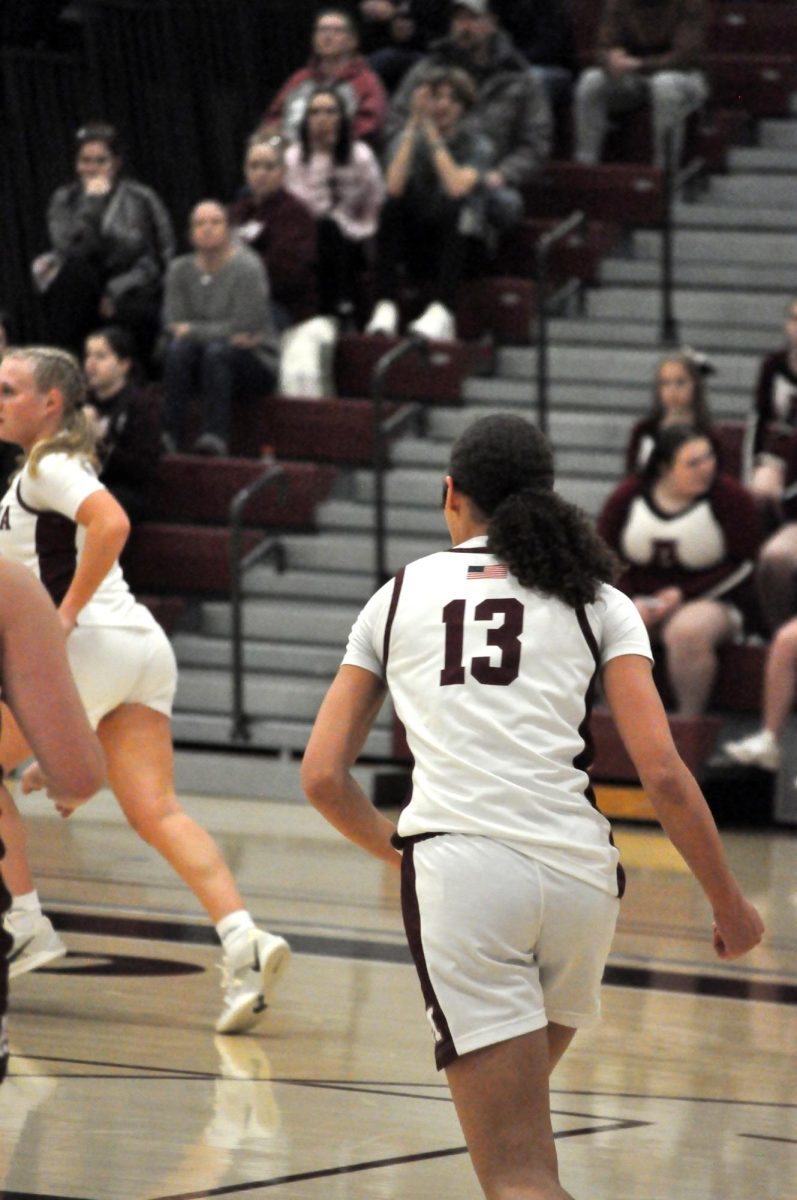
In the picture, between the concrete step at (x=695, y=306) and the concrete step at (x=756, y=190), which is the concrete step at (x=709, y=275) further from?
the concrete step at (x=756, y=190)

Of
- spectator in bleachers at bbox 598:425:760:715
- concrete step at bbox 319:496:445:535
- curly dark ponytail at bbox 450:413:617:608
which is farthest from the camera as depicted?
concrete step at bbox 319:496:445:535

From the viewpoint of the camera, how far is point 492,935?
3.21 m

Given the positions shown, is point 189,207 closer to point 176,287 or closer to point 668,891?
point 176,287

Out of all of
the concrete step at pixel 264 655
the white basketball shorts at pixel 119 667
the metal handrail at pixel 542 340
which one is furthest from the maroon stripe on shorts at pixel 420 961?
the metal handrail at pixel 542 340

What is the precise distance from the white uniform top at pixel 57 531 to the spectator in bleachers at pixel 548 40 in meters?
7.58

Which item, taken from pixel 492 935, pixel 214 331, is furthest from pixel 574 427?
pixel 492 935

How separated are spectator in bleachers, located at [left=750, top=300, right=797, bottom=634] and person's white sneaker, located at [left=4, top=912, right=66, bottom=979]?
14.9ft

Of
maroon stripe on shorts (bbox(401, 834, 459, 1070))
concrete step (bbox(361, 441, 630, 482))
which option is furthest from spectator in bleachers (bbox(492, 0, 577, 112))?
maroon stripe on shorts (bbox(401, 834, 459, 1070))

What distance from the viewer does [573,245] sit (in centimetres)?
1222

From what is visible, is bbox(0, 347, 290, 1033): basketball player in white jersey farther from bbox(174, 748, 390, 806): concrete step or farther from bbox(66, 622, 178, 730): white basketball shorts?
bbox(174, 748, 390, 806): concrete step

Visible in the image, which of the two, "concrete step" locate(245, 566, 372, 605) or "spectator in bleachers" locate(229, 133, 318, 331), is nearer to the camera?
"concrete step" locate(245, 566, 372, 605)

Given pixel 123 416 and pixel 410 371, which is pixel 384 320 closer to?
pixel 410 371

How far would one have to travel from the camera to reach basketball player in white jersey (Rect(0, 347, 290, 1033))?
5.47m

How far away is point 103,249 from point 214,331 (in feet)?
3.05
